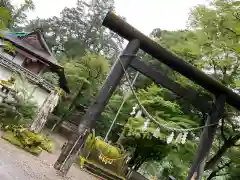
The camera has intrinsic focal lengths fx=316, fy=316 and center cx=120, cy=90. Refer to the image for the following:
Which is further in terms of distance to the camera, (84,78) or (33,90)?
(84,78)

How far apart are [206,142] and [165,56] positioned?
105 inches

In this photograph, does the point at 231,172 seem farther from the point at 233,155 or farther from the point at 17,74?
the point at 17,74

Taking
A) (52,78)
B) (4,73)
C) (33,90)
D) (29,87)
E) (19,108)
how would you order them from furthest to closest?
(52,78), (4,73), (29,87), (33,90), (19,108)

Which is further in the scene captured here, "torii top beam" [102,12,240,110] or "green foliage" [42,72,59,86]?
"green foliage" [42,72,59,86]

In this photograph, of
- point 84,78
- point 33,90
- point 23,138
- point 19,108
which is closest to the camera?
point 23,138

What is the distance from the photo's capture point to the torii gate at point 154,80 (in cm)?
769

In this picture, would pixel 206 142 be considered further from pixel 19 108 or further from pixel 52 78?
pixel 52 78

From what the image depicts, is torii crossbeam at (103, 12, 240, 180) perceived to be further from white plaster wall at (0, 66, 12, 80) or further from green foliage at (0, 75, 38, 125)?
white plaster wall at (0, 66, 12, 80)

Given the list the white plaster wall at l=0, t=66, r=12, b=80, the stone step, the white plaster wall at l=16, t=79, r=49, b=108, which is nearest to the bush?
the stone step

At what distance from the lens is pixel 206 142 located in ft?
28.8

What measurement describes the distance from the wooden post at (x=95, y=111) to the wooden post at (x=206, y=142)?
2885 millimetres

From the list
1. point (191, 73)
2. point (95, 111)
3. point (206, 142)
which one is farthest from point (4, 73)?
point (206, 142)

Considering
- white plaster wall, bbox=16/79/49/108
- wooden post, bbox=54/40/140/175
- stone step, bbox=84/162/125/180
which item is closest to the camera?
wooden post, bbox=54/40/140/175

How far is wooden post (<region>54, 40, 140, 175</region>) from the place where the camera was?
7.64m
